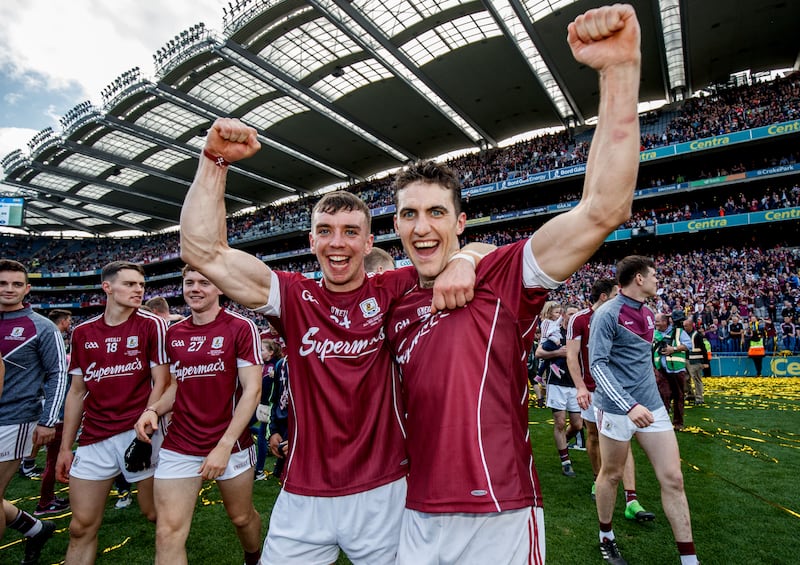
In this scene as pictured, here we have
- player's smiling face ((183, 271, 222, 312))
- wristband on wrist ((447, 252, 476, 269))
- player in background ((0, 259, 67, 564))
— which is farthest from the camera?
player in background ((0, 259, 67, 564))

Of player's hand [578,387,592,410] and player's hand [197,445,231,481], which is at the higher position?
player's hand [578,387,592,410]

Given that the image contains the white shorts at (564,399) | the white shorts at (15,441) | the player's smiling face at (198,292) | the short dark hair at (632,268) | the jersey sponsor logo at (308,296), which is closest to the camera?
the jersey sponsor logo at (308,296)

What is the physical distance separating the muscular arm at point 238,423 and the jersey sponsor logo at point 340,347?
1.23 metres

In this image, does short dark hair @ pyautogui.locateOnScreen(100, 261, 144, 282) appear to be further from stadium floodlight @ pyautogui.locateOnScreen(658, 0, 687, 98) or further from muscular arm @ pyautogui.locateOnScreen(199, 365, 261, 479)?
stadium floodlight @ pyautogui.locateOnScreen(658, 0, 687, 98)

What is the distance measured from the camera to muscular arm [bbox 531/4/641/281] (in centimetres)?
159

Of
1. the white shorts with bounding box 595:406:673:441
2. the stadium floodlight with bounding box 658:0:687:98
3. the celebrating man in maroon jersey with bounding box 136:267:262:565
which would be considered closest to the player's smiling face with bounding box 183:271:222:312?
the celebrating man in maroon jersey with bounding box 136:267:262:565

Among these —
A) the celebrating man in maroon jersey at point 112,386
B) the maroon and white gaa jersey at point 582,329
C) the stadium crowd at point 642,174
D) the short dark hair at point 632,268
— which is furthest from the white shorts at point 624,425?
the stadium crowd at point 642,174

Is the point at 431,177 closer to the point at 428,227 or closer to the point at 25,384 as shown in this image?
the point at 428,227

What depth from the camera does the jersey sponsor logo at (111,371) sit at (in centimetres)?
390

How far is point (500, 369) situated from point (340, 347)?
801 millimetres

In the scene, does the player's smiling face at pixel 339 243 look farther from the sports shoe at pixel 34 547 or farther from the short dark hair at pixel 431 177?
the sports shoe at pixel 34 547

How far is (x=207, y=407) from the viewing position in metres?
3.55

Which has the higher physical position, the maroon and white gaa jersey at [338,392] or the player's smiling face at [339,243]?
the player's smiling face at [339,243]

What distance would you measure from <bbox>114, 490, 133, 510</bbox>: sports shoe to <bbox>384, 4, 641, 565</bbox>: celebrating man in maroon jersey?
5.35 m
